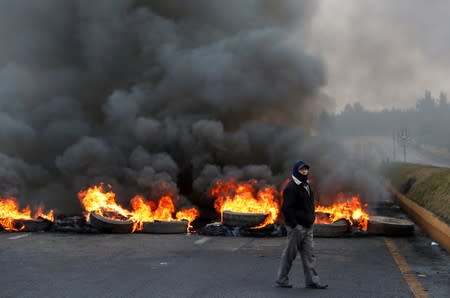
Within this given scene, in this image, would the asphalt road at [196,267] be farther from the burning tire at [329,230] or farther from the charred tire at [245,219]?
the charred tire at [245,219]

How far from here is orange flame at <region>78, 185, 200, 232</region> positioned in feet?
46.9

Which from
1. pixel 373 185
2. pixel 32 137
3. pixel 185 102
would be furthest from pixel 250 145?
pixel 32 137

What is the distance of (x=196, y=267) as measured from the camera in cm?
860

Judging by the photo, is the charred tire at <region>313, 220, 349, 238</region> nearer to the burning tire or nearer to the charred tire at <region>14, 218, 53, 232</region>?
the burning tire

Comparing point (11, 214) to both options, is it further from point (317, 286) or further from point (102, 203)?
point (317, 286)

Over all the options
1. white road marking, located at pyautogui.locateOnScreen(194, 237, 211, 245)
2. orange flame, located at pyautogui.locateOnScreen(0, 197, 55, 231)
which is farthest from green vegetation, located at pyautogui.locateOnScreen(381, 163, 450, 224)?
orange flame, located at pyautogui.locateOnScreen(0, 197, 55, 231)

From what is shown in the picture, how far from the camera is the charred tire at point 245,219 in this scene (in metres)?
12.8

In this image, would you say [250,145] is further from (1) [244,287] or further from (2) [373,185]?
(1) [244,287]

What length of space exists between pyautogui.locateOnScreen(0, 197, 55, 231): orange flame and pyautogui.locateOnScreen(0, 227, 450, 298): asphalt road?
1.39m

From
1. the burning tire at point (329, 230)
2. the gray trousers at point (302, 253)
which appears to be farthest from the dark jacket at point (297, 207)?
the burning tire at point (329, 230)

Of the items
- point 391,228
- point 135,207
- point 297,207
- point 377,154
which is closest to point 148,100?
point 135,207

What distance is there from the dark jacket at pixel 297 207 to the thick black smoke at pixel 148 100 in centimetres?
833

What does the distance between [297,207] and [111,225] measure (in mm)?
7080

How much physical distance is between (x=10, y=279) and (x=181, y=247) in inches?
155
